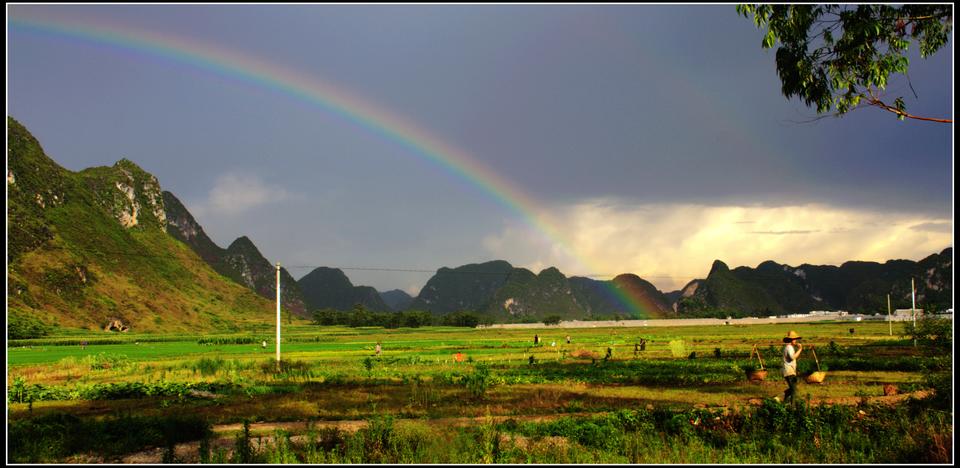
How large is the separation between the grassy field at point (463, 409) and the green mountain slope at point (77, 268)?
90.7 metres

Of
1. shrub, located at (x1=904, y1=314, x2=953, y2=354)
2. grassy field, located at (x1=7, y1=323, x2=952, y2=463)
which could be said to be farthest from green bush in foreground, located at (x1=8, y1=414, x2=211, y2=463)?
shrub, located at (x1=904, y1=314, x2=953, y2=354)

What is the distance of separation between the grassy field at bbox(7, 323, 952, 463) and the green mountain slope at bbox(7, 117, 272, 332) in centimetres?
9072

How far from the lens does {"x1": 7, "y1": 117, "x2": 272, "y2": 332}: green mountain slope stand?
417 ft

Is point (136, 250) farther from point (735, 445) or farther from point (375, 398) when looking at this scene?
point (735, 445)

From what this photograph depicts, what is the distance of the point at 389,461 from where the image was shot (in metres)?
13.2

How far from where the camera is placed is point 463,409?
74.5ft

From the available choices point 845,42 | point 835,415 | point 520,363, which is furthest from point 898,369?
point 845,42

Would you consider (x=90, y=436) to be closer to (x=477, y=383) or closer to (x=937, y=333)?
(x=477, y=383)

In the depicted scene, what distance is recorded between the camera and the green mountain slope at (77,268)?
127m

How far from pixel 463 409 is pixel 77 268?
147m

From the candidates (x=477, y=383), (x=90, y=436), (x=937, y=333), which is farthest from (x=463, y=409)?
(x=937, y=333)

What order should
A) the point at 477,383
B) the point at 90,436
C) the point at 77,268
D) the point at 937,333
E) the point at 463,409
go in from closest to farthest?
the point at 90,436 → the point at 937,333 → the point at 463,409 → the point at 477,383 → the point at 77,268

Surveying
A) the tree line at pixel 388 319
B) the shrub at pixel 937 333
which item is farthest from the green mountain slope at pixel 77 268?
the shrub at pixel 937 333

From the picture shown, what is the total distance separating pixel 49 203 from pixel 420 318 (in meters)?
98.3
